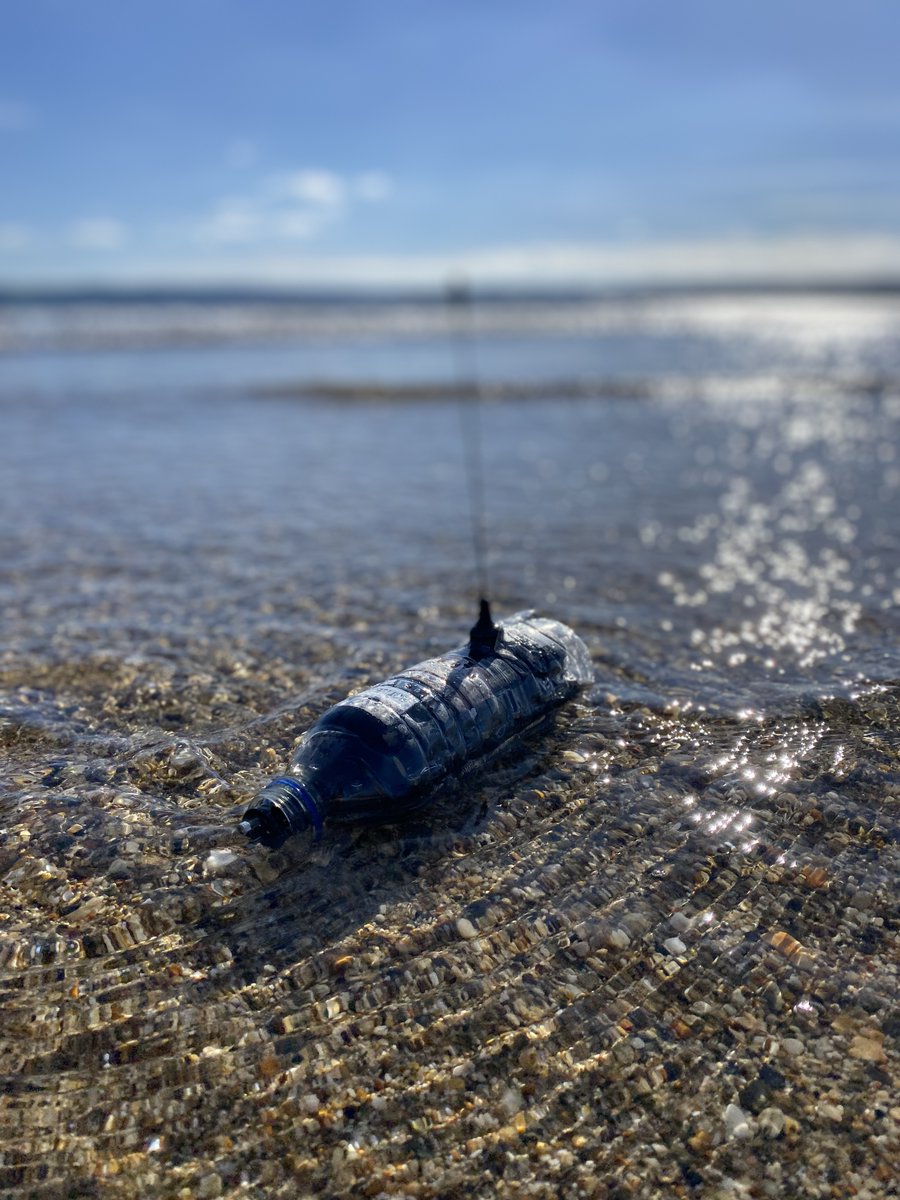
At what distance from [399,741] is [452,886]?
59 cm

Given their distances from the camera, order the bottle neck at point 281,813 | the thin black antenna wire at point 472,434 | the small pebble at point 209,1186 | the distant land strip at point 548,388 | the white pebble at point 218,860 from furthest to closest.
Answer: the distant land strip at point 548,388 → the thin black antenna wire at point 472,434 → the white pebble at point 218,860 → the bottle neck at point 281,813 → the small pebble at point 209,1186

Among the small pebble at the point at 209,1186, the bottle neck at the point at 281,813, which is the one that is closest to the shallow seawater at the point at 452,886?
the small pebble at the point at 209,1186

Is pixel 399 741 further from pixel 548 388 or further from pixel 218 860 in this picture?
pixel 548 388

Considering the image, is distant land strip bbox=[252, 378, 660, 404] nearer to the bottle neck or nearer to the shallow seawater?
the shallow seawater

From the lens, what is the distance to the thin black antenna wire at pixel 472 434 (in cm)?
413

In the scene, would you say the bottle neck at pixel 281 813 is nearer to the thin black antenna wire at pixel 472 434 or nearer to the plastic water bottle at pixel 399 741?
the plastic water bottle at pixel 399 741

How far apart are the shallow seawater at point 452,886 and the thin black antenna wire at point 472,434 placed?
0.89 ft

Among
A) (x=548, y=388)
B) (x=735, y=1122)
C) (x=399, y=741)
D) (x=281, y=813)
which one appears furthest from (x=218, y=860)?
(x=548, y=388)

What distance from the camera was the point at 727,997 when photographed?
2762 millimetres

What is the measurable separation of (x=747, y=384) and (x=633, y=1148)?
22234 millimetres

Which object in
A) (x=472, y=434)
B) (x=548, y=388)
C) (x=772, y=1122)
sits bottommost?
(x=772, y=1122)

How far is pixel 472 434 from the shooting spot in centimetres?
1420

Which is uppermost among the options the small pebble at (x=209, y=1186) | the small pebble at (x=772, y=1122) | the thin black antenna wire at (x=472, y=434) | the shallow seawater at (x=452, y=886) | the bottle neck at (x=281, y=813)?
the thin black antenna wire at (x=472, y=434)

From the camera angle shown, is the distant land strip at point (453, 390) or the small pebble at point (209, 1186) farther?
the distant land strip at point (453, 390)
